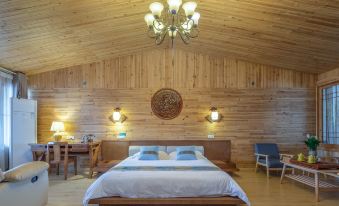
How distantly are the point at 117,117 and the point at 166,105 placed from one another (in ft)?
4.28

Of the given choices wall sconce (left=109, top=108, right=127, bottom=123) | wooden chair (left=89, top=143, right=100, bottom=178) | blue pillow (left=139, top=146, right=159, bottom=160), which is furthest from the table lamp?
blue pillow (left=139, top=146, right=159, bottom=160)

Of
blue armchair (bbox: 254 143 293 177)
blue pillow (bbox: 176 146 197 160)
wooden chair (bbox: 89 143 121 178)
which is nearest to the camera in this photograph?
blue pillow (bbox: 176 146 197 160)

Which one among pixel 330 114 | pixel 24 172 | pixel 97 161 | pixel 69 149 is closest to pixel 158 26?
pixel 24 172

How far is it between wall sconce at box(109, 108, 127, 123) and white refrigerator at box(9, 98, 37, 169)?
1943 millimetres

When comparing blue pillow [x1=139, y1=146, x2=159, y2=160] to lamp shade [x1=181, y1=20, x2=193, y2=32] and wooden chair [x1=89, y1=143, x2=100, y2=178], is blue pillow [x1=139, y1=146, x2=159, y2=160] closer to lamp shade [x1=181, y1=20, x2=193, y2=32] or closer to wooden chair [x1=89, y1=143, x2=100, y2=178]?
wooden chair [x1=89, y1=143, x2=100, y2=178]

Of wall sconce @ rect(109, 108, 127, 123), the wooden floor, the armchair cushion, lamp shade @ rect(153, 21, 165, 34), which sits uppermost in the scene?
Answer: lamp shade @ rect(153, 21, 165, 34)

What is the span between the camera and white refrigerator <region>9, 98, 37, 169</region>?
6145 millimetres

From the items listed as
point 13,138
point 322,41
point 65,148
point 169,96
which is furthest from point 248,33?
point 13,138

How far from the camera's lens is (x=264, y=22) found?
4.61 metres

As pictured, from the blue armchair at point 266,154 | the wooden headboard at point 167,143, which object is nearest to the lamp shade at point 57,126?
the wooden headboard at point 167,143

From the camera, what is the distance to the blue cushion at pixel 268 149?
6754mm

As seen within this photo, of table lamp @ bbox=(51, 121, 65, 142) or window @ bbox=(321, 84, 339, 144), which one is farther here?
table lamp @ bbox=(51, 121, 65, 142)

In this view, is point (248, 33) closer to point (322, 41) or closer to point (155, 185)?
point (322, 41)

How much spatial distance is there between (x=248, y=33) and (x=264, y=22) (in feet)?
2.13
